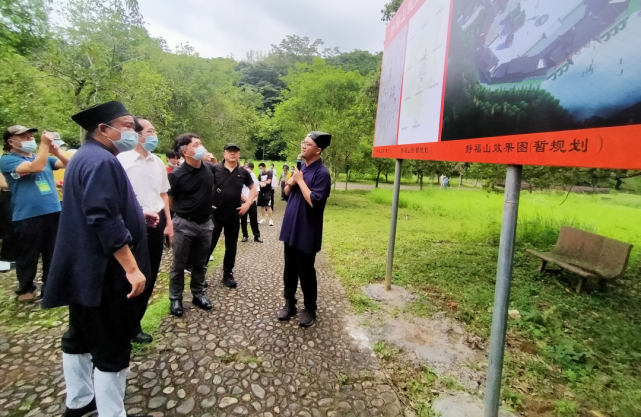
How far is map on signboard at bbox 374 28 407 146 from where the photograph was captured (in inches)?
167

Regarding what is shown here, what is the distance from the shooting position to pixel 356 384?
8.94ft

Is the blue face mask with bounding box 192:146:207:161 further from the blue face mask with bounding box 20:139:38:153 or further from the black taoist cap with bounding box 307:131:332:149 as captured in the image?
the blue face mask with bounding box 20:139:38:153

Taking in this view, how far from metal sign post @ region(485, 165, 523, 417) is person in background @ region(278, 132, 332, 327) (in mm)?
1799

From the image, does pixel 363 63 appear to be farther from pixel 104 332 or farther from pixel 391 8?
pixel 104 332

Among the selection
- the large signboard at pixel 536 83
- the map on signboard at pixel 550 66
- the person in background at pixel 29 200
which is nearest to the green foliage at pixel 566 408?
the large signboard at pixel 536 83

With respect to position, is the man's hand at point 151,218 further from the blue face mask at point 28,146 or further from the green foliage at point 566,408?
the green foliage at point 566,408

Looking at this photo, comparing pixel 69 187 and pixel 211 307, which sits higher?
pixel 69 187

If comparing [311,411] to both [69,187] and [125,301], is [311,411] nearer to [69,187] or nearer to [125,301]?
[125,301]

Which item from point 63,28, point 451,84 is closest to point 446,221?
point 451,84

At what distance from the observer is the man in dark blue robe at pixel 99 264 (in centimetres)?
183

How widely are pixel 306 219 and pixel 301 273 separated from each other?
0.64 metres

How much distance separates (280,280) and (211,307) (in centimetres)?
140

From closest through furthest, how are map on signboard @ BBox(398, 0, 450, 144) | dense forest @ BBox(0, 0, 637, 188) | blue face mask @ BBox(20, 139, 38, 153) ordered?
1. map on signboard @ BBox(398, 0, 450, 144)
2. blue face mask @ BBox(20, 139, 38, 153)
3. dense forest @ BBox(0, 0, 637, 188)

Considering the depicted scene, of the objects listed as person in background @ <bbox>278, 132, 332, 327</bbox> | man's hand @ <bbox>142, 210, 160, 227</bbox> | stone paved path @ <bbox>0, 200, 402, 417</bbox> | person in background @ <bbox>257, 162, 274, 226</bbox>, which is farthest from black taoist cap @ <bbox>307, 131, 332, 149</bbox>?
person in background @ <bbox>257, 162, 274, 226</bbox>
